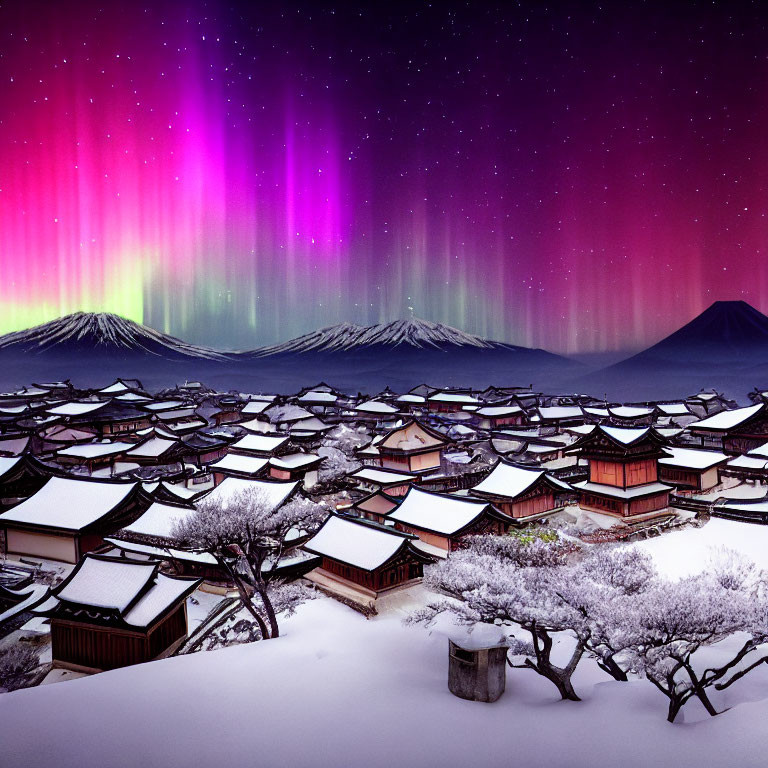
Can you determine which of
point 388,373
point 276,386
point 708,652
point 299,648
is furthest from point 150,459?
point 388,373

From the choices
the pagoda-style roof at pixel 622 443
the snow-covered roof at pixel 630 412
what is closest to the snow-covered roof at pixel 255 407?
the snow-covered roof at pixel 630 412

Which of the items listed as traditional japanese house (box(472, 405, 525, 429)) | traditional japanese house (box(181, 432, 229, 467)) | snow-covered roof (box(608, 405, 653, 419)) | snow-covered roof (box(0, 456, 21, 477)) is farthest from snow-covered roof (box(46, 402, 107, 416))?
snow-covered roof (box(608, 405, 653, 419))

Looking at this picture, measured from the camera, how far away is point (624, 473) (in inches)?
1003

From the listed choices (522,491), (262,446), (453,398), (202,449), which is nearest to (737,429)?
(522,491)

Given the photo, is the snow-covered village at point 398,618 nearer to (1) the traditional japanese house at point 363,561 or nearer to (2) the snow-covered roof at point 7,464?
(1) the traditional japanese house at point 363,561

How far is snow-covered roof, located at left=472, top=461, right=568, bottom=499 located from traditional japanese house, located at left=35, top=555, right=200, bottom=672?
14.5m

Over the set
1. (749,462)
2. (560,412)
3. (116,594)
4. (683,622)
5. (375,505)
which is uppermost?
(683,622)

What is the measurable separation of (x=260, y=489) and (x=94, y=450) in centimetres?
1842

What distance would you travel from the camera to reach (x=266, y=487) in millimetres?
24328

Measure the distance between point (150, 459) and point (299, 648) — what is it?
84.5 ft

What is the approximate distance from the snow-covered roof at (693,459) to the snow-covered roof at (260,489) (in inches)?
750

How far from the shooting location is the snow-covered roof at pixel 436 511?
21.8 m

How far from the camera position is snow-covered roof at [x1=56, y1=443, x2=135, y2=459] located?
34.7 m

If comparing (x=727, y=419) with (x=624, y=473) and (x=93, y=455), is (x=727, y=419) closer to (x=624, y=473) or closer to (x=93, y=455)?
(x=624, y=473)
